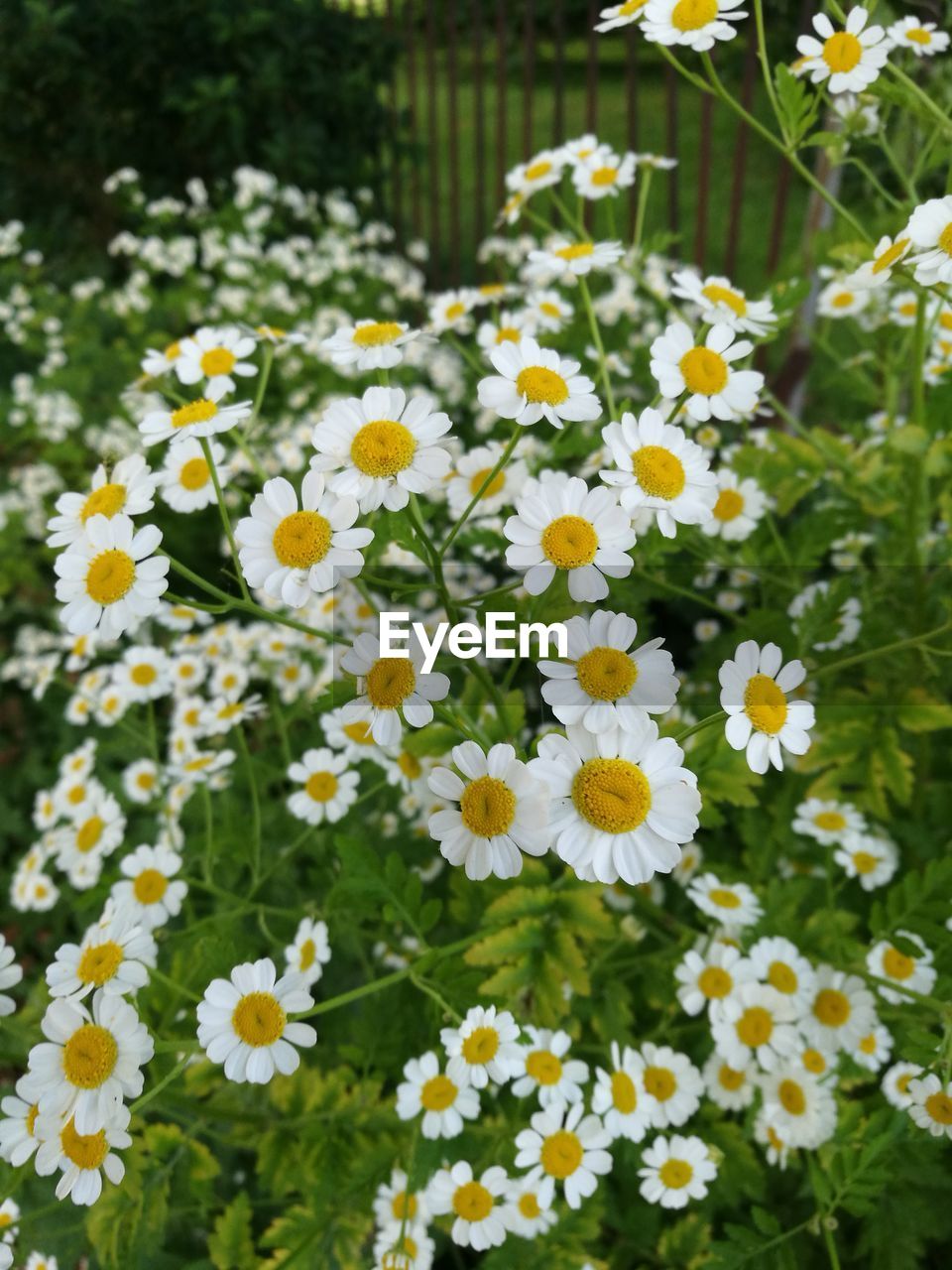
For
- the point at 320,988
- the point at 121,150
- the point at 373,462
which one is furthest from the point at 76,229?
the point at 373,462

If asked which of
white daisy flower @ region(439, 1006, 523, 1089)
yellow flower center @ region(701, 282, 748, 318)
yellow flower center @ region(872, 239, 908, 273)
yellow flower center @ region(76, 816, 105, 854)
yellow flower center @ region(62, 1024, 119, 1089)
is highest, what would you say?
yellow flower center @ region(872, 239, 908, 273)

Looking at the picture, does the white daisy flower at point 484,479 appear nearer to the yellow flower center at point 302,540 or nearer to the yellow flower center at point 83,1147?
the yellow flower center at point 302,540

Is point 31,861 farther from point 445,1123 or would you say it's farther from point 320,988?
point 445,1123

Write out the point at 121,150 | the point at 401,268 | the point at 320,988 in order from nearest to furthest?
the point at 320,988, the point at 401,268, the point at 121,150

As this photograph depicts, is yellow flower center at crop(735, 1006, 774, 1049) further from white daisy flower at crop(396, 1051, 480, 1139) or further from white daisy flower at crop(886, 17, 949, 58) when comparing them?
white daisy flower at crop(886, 17, 949, 58)

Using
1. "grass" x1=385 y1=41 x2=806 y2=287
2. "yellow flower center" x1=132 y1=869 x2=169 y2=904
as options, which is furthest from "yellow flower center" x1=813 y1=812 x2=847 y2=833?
"grass" x1=385 y1=41 x2=806 y2=287

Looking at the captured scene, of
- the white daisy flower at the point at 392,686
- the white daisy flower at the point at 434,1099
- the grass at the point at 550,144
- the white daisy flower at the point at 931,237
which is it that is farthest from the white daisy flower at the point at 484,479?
the grass at the point at 550,144
